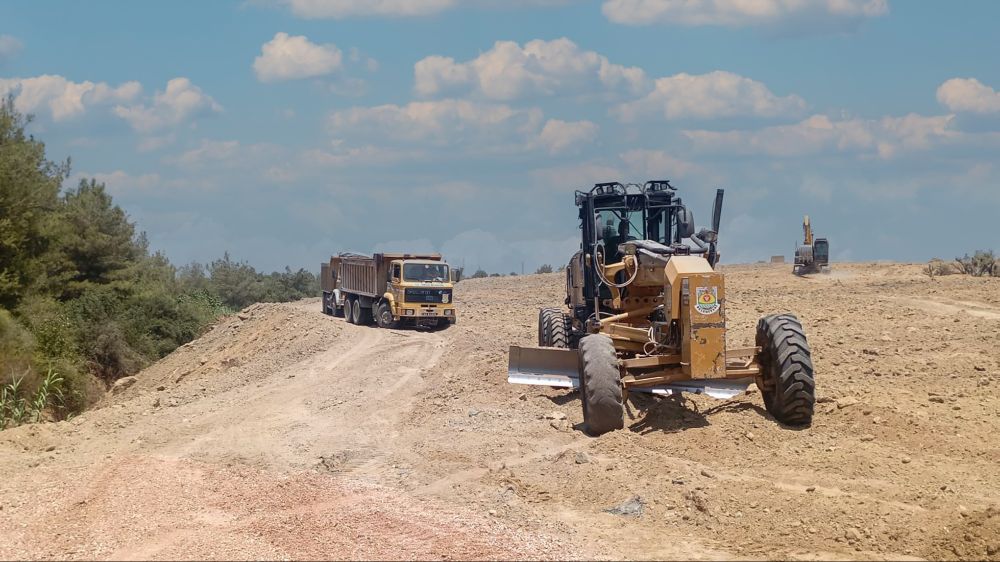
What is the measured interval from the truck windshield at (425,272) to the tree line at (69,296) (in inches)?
401

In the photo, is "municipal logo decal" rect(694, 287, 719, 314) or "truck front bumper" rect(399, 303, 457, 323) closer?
"municipal logo decal" rect(694, 287, 719, 314)

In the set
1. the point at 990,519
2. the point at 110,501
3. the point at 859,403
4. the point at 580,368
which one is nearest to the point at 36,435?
the point at 110,501

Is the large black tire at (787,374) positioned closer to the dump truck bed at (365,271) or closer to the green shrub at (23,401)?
the green shrub at (23,401)

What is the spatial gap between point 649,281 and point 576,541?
6.00 m

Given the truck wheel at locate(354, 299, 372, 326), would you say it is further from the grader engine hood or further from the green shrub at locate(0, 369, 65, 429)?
the grader engine hood

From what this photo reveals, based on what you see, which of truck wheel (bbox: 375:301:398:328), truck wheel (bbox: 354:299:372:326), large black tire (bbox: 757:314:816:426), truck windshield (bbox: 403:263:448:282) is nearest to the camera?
large black tire (bbox: 757:314:816:426)

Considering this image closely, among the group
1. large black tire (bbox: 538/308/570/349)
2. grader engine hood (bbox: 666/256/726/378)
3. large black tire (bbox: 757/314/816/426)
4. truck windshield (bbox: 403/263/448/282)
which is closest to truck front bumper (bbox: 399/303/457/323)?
truck windshield (bbox: 403/263/448/282)

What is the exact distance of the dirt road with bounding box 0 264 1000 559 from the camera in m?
9.04

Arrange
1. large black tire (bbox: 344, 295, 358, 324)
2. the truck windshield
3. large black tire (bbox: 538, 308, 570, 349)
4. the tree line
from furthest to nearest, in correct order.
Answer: large black tire (bbox: 344, 295, 358, 324), the truck windshield, the tree line, large black tire (bbox: 538, 308, 570, 349)

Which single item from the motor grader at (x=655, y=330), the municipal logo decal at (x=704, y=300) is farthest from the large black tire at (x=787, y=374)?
the municipal logo decal at (x=704, y=300)

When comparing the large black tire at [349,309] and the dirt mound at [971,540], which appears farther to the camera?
the large black tire at [349,309]

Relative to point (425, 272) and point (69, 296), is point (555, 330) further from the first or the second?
point (69, 296)

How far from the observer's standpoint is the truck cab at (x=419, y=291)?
3328 centimetres

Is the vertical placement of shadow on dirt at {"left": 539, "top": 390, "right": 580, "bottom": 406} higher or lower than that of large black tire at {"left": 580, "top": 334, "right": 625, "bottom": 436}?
lower
